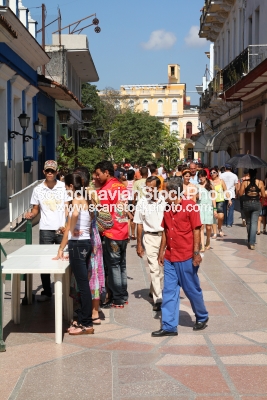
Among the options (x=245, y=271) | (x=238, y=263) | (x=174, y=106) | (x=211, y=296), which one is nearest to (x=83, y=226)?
(x=211, y=296)

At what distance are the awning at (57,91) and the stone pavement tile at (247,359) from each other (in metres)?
18.3

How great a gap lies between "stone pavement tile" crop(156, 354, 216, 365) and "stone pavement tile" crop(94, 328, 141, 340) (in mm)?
816

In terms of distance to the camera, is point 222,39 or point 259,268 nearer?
point 259,268

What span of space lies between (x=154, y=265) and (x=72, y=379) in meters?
2.89

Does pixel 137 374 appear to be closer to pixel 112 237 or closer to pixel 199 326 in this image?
pixel 199 326

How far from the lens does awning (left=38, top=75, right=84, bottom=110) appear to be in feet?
79.0

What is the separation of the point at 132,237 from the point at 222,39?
25.5 metres

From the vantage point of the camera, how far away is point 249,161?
55.9 ft

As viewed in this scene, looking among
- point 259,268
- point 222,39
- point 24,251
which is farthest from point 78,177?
point 222,39

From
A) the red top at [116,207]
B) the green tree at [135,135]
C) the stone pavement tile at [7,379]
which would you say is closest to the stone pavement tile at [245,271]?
the red top at [116,207]

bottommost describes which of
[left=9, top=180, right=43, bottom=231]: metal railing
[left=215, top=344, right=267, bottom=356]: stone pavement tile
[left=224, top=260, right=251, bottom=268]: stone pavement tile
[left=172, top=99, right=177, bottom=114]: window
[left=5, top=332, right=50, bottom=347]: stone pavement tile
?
[left=224, top=260, right=251, bottom=268]: stone pavement tile

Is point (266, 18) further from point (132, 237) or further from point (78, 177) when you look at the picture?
point (78, 177)

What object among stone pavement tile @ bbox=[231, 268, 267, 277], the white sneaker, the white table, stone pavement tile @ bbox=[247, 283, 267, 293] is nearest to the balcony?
stone pavement tile @ bbox=[231, 268, 267, 277]

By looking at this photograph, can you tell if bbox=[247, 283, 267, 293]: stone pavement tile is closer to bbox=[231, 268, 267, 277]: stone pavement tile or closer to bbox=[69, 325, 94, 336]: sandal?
bbox=[231, 268, 267, 277]: stone pavement tile
